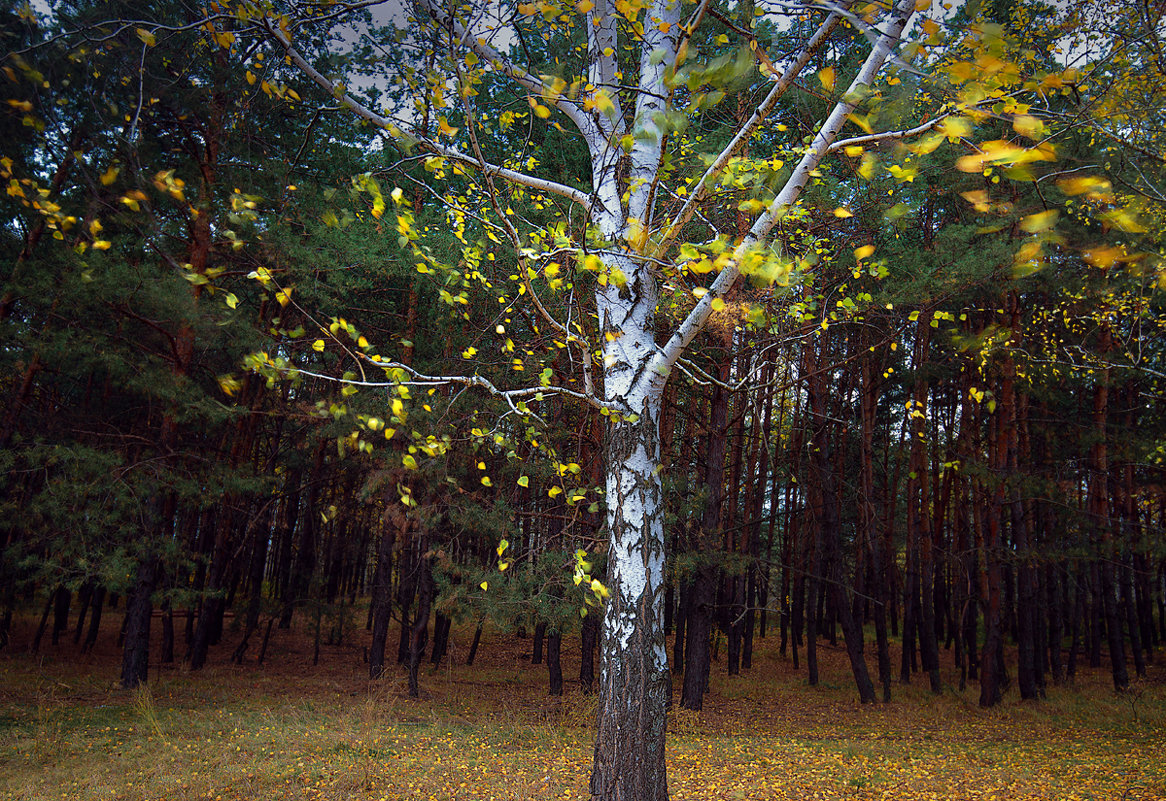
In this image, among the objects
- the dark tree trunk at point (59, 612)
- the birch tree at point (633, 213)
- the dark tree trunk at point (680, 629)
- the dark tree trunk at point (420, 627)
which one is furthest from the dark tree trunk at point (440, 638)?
the birch tree at point (633, 213)

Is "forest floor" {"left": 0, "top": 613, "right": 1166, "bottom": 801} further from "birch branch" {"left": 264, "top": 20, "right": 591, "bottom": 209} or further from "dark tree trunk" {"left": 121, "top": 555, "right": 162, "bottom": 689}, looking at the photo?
"birch branch" {"left": 264, "top": 20, "right": 591, "bottom": 209}

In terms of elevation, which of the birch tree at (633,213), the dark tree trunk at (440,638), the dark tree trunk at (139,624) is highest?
the birch tree at (633,213)

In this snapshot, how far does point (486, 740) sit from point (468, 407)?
14.3 ft

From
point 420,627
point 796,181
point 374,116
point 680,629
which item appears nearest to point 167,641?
point 420,627

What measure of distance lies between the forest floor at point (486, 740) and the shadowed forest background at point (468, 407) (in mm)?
Result: 74

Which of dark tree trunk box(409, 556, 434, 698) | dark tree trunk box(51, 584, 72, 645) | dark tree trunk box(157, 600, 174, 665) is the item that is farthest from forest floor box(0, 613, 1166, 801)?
dark tree trunk box(157, 600, 174, 665)

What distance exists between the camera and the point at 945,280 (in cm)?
778

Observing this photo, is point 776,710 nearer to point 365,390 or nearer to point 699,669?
point 699,669

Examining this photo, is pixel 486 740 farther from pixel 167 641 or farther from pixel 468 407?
pixel 167 641

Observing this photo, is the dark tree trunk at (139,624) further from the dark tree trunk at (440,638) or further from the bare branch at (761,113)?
the bare branch at (761,113)

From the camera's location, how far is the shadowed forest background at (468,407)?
4715mm

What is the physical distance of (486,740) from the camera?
7941 millimetres

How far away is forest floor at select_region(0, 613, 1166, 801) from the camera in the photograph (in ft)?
18.9

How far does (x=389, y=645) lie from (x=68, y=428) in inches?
426
